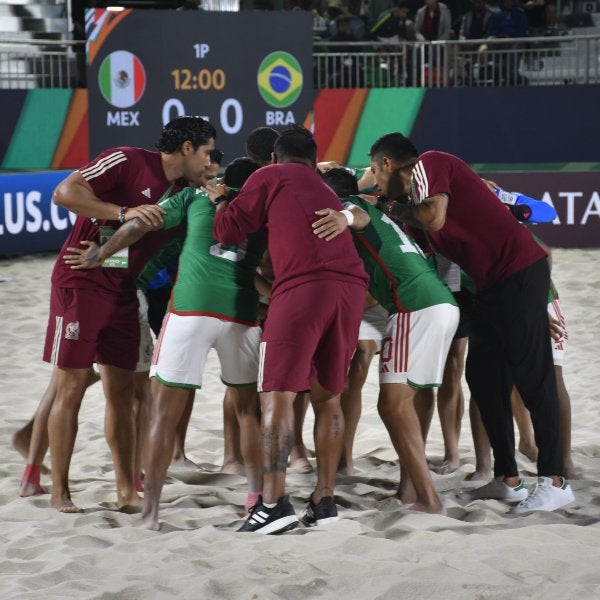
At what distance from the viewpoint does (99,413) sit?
22.7ft

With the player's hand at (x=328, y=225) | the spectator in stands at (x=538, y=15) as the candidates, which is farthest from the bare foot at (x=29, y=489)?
the spectator in stands at (x=538, y=15)

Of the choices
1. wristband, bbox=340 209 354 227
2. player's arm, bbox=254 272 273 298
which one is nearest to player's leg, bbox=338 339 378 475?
player's arm, bbox=254 272 273 298

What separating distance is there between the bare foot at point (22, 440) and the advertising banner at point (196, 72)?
4.50 m

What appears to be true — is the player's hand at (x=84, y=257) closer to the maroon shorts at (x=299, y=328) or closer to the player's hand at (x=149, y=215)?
the player's hand at (x=149, y=215)

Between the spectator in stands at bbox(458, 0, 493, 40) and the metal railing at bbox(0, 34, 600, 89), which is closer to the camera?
the metal railing at bbox(0, 34, 600, 89)

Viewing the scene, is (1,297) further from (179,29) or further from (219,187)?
(219,187)

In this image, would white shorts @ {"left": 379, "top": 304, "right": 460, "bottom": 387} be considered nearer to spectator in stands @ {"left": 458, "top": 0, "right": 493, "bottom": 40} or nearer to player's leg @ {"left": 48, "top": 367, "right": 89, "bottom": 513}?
player's leg @ {"left": 48, "top": 367, "right": 89, "bottom": 513}

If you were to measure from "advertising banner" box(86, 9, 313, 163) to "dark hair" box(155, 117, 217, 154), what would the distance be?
505 centimetres

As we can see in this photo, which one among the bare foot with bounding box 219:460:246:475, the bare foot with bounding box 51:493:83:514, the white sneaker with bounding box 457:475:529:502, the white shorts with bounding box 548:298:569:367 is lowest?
the bare foot with bounding box 219:460:246:475

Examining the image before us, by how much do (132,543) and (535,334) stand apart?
1.98 metres

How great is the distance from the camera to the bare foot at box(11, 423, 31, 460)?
5.76 metres

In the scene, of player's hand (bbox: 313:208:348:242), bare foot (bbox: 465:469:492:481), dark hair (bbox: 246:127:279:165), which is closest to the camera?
player's hand (bbox: 313:208:348:242)

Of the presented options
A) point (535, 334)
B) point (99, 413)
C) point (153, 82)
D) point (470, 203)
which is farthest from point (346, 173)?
point (153, 82)

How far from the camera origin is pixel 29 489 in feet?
16.8
